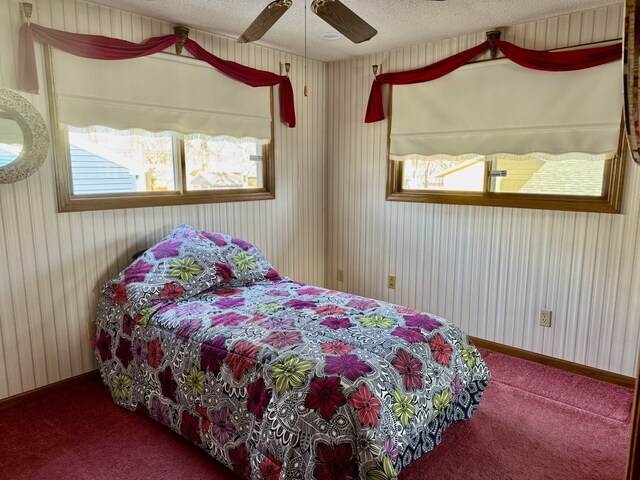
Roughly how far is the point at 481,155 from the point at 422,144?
51 centimetres

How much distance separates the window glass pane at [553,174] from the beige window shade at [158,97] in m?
Result: 1.95

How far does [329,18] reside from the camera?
217 cm

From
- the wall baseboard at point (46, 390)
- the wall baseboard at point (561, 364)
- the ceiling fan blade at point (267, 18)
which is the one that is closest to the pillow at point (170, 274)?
the wall baseboard at point (46, 390)

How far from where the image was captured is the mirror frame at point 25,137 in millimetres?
2326

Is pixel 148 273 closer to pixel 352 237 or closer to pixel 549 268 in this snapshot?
pixel 352 237

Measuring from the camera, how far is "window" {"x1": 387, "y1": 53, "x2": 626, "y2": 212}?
2795 millimetres

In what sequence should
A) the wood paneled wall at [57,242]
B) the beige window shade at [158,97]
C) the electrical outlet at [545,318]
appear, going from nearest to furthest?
the wood paneled wall at [57,242]
the beige window shade at [158,97]
the electrical outlet at [545,318]

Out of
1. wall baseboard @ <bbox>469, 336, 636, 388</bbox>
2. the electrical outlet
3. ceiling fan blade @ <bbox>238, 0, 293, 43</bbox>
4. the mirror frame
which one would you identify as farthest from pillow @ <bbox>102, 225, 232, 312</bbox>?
the electrical outlet

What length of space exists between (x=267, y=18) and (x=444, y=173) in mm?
2016

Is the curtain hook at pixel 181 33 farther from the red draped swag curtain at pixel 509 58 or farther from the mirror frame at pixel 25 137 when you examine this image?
the red draped swag curtain at pixel 509 58

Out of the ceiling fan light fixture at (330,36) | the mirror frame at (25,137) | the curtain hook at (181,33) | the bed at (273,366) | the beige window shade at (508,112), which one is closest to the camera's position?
the bed at (273,366)

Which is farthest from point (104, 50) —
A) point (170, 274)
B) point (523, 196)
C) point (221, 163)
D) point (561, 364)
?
point (561, 364)

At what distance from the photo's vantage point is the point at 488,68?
3.19m

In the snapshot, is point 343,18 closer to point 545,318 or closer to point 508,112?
point 508,112
